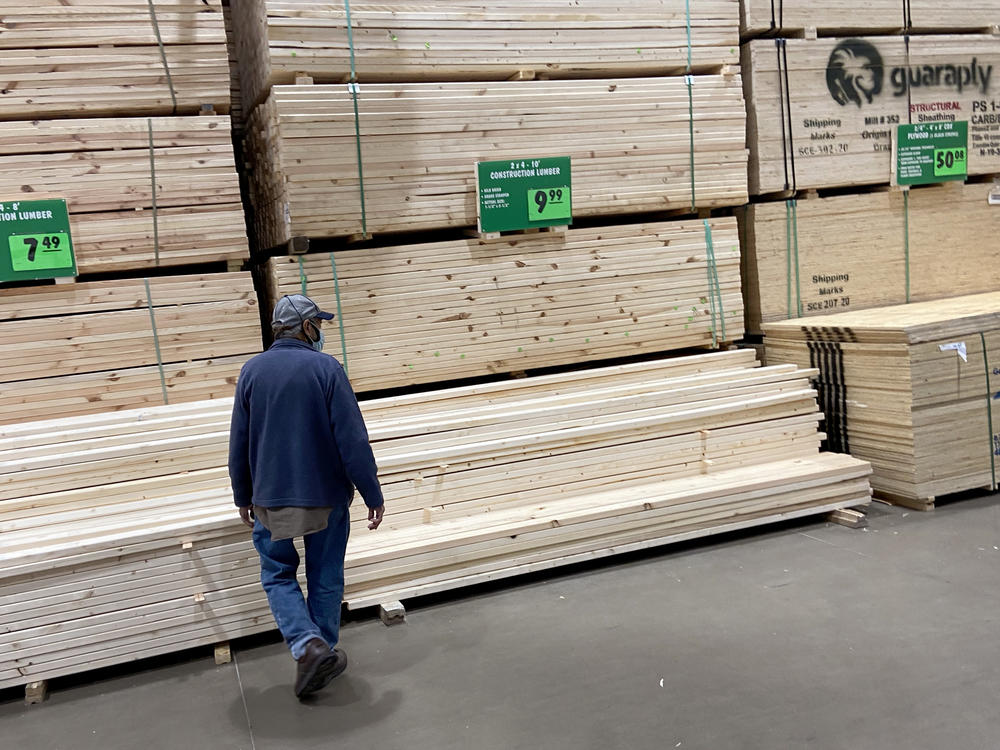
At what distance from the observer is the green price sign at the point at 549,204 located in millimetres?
6551

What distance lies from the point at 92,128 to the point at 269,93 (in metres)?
1.17

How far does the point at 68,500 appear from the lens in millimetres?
5285

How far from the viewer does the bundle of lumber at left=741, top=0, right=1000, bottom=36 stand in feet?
24.2

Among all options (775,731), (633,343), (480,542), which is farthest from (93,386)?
(775,731)

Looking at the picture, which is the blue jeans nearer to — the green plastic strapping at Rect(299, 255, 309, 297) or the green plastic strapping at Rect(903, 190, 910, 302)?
the green plastic strapping at Rect(299, 255, 309, 297)

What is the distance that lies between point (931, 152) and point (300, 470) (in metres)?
6.36

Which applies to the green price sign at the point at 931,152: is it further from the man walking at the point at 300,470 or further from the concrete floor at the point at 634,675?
the man walking at the point at 300,470

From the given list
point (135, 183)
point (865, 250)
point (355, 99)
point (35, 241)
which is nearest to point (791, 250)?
point (865, 250)

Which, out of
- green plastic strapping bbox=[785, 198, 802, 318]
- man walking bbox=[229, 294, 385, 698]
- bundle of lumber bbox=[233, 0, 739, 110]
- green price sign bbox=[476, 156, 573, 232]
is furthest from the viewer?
green plastic strapping bbox=[785, 198, 802, 318]

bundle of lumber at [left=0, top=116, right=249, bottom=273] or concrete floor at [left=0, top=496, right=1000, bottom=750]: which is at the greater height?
bundle of lumber at [left=0, top=116, right=249, bottom=273]

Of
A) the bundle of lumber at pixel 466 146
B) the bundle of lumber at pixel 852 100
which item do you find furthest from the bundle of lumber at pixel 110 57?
the bundle of lumber at pixel 852 100

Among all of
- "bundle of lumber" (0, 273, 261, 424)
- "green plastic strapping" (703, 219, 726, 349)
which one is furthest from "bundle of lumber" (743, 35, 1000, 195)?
"bundle of lumber" (0, 273, 261, 424)

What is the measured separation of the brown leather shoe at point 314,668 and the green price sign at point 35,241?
10.1 ft

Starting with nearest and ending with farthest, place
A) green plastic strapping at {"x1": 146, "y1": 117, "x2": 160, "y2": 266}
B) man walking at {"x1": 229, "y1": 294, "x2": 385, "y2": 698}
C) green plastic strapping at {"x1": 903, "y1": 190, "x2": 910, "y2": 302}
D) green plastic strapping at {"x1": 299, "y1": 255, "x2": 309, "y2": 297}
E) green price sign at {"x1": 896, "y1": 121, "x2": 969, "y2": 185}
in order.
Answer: man walking at {"x1": 229, "y1": 294, "x2": 385, "y2": 698}
green plastic strapping at {"x1": 146, "y1": 117, "x2": 160, "y2": 266}
green plastic strapping at {"x1": 299, "y1": 255, "x2": 309, "y2": 297}
green price sign at {"x1": 896, "y1": 121, "x2": 969, "y2": 185}
green plastic strapping at {"x1": 903, "y1": 190, "x2": 910, "y2": 302}
